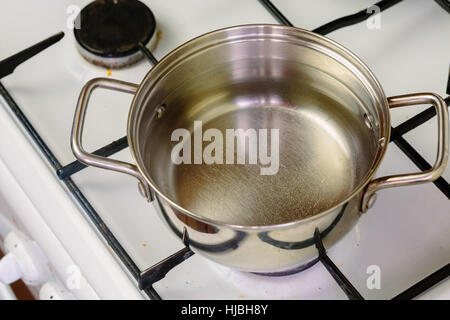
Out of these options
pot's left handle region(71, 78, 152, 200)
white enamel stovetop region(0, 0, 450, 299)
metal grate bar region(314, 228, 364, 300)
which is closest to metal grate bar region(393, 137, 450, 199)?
white enamel stovetop region(0, 0, 450, 299)

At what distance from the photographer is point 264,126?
1.94ft

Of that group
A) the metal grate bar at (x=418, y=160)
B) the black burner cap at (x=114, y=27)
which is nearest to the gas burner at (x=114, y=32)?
the black burner cap at (x=114, y=27)

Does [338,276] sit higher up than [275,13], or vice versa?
[275,13]

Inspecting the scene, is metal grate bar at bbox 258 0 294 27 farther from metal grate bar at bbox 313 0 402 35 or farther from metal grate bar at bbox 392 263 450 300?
metal grate bar at bbox 392 263 450 300

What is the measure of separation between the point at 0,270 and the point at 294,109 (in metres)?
0.31

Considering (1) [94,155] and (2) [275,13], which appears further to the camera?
(2) [275,13]

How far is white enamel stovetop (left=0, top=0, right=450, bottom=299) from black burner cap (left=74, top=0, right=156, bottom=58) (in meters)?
0.02

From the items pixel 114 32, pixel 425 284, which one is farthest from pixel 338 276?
pixel 114 32

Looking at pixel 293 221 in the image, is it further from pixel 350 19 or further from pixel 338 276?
pixel 350 19

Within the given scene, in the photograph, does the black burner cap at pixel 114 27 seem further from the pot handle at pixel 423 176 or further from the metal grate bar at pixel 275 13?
the pot handle at pixel 423 176

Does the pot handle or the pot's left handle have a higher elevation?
the pot's left handle

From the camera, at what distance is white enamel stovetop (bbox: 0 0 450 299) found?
0.51m

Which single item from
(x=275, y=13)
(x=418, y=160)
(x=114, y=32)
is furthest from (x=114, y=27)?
(x=418, y=160)

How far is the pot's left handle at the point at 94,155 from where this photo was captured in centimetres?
46
